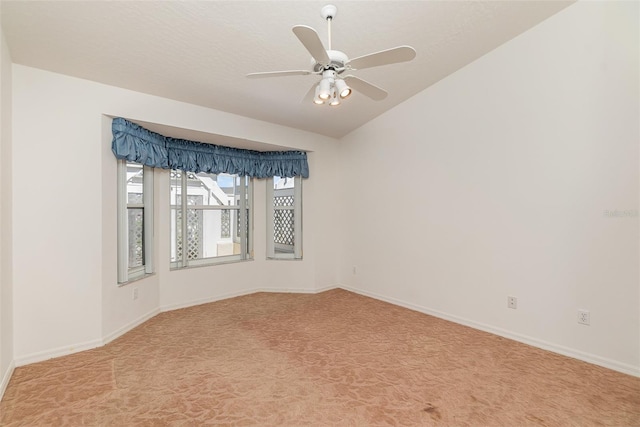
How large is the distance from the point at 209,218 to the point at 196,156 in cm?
90

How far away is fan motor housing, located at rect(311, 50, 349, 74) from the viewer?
1777 mm

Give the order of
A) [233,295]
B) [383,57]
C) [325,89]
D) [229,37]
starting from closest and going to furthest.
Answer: [383,57]
[325,89]
[229,37]
[233,295]

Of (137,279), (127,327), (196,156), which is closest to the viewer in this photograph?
(127,327)

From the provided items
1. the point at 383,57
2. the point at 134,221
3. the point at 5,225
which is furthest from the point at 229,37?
the point at 134,221

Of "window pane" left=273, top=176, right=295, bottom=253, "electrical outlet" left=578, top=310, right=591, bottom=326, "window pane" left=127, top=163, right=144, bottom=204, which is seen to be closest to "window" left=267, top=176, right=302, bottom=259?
"window pane" left=273, top=176, right=295, bottom=253

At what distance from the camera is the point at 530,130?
2715 millimetres

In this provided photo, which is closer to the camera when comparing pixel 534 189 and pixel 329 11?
pixel 329 11

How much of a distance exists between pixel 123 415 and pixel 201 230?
2.62 m

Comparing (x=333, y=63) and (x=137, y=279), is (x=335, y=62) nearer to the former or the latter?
(x=333, y=63)

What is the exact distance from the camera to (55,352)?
251 cm

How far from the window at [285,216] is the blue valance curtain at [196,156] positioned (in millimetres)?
245

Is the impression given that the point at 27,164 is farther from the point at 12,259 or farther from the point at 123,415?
the point at 123,415

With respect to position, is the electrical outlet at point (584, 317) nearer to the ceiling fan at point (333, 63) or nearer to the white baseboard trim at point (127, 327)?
the ceiling fan at point (333, 63)

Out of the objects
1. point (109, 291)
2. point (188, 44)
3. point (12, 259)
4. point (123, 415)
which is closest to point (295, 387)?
point (123, 415)
